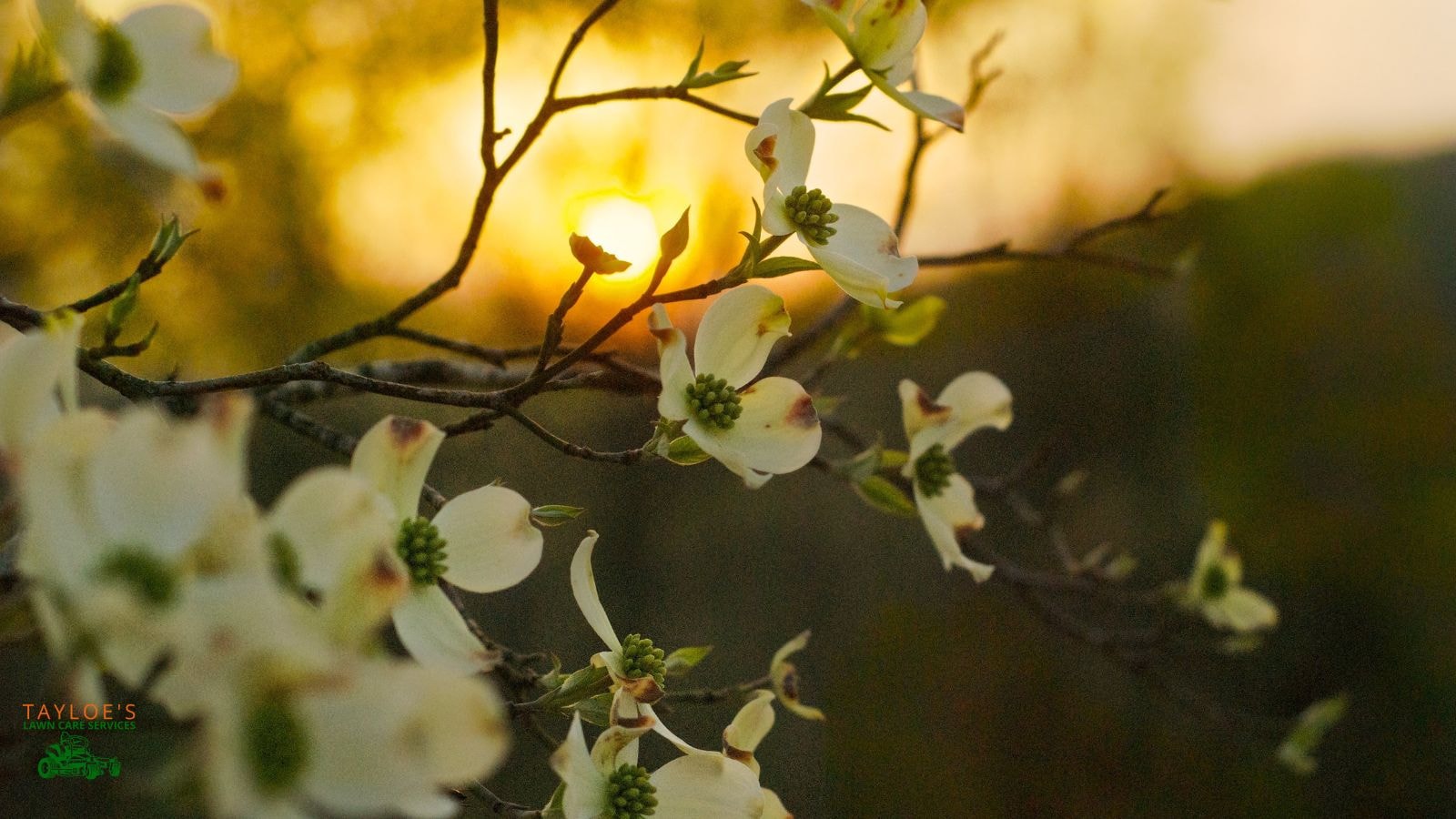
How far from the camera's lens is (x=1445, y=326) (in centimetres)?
240

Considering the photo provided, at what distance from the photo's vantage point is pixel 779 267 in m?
0.36

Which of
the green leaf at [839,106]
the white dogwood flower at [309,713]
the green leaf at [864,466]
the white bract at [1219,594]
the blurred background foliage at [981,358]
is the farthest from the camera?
the blurred background foliage at [981,358]

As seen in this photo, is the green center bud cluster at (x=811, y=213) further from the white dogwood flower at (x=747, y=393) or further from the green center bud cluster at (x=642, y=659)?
the green center bud cluster at (x=642, y=659)

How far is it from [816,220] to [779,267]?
0.10 ft

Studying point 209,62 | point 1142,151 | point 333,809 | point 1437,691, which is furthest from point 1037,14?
point 333,809

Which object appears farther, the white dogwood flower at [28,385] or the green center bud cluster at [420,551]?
the green center bud cluster at [420,551]

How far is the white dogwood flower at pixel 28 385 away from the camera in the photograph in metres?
0.20

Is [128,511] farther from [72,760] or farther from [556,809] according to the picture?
[72,760]

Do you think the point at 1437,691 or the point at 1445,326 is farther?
the point at 1445,326

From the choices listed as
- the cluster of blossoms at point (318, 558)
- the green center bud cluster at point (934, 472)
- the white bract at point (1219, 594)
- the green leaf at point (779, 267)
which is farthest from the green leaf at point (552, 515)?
the white bract at point (1219, 594)

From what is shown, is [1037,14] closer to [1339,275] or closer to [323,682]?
[1339,275]

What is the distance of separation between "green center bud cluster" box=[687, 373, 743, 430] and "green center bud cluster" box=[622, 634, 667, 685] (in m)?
0.08

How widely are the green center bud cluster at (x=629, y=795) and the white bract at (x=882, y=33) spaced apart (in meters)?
0.27

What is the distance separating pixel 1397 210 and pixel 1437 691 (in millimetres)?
1189
